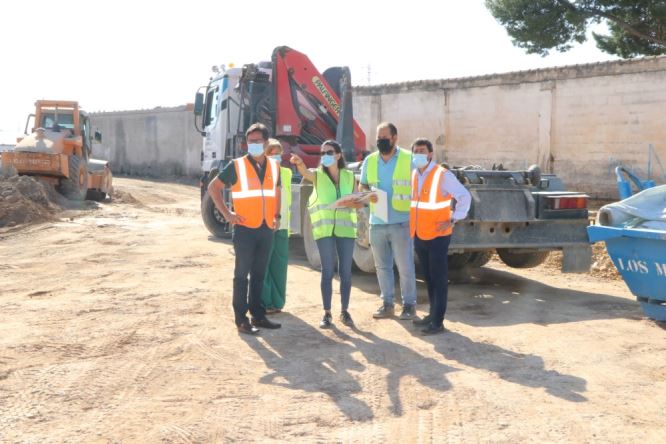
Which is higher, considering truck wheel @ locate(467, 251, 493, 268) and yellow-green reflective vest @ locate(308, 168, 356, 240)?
yellow-green reflective vest @ locate(308, 168, 356, 240)

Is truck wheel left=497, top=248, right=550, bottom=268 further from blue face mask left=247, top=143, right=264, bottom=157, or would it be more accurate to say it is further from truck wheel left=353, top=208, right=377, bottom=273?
blue face mask left=247, top=143, right=264, bottom=157

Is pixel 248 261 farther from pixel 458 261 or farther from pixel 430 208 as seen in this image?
pixel 458 261

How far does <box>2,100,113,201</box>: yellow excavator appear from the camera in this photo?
17672 millimetres

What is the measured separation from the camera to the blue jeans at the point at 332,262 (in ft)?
22.1

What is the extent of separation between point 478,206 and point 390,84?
1522cm

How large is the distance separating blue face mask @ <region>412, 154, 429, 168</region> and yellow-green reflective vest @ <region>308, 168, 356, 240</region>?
632mm

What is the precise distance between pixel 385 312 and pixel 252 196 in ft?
5.41

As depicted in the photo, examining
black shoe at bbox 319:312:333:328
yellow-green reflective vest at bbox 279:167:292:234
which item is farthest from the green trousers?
black shoe at bbox 319:312:333:328

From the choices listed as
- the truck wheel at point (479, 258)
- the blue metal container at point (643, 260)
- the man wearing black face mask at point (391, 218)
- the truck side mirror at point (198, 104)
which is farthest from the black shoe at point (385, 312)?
the truck side mirror at point (198, 104)

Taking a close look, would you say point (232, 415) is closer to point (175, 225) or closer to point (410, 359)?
point (410, 359)

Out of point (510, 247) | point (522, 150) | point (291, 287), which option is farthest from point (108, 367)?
point (522, 150)

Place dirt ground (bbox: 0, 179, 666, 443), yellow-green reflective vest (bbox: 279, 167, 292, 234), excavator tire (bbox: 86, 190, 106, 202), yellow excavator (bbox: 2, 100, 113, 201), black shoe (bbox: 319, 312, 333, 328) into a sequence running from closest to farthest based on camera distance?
dirt ground (bbox: 0, 179, 666, 443) < black shoe (bbox: 319, 312, 333, 328) < yellow-green reflective vest (bbox: 279, 167, 292, 234) < yellow excavator (bbox: 2, 100, 113, 201) < excavator tire (bbox: 86, 190, 106, 202)

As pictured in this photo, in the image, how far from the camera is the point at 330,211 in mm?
6695

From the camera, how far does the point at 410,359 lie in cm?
564
